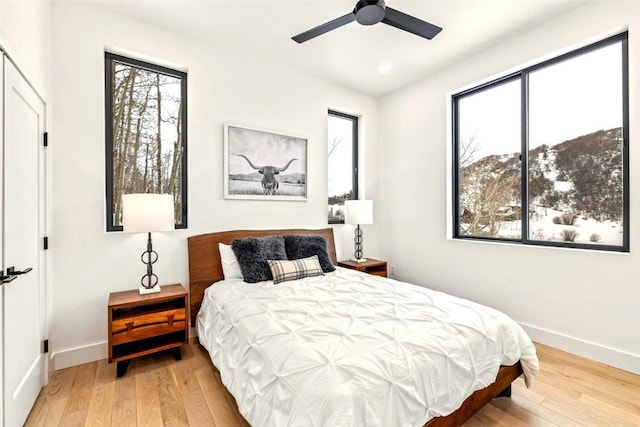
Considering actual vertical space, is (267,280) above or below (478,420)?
above

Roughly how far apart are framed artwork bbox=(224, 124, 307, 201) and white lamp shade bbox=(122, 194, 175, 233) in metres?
0.85

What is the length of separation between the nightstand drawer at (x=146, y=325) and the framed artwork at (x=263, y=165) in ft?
4.13

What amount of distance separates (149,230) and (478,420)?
2.55m

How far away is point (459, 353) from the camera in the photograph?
1511 millimetres

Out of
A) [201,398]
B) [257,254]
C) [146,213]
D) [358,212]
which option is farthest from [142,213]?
[358,212]

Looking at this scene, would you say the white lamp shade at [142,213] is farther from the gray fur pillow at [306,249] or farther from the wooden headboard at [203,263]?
the gray fur pillow at [306,249]

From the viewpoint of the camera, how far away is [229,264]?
283 centimetres

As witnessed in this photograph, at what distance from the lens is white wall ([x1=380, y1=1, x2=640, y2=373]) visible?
Result: 7.62ft

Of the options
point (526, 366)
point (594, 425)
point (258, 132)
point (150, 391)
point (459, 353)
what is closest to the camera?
point (459, 353)

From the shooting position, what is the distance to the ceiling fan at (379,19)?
1.90 metres

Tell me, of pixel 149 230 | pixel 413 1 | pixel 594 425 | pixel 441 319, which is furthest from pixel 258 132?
pixel 594 425

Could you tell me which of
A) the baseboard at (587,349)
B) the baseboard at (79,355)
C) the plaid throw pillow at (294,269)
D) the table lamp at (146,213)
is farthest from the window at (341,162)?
the baseboard at (79,355)

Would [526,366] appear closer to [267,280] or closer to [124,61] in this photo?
[267,280]

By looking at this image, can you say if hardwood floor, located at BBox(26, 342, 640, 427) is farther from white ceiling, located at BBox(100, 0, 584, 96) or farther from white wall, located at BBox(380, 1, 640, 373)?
white ceiling, located at BBox(100, 0, 584, 96)
